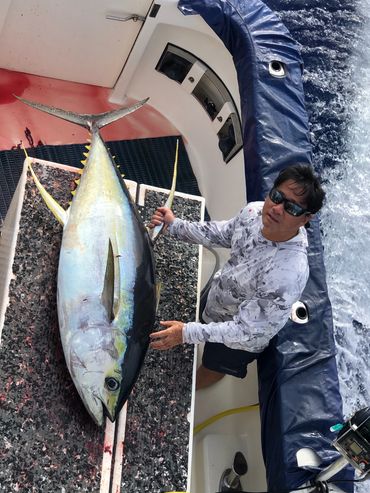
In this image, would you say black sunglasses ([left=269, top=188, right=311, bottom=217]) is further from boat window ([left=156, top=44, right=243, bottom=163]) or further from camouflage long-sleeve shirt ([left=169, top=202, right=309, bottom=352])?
boat window ([left=156, top=44, right=243, bottom=163])

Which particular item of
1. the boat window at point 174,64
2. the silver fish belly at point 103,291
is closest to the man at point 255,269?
the silver fish belly at point 103,291

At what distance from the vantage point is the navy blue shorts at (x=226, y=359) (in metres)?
2.45

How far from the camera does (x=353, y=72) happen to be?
15.8ft

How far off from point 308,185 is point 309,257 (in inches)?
30.6

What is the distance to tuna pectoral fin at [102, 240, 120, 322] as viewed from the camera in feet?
6.78

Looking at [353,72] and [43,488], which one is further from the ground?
[353,72]

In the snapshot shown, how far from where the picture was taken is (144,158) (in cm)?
372

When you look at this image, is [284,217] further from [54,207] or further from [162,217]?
[54,207]

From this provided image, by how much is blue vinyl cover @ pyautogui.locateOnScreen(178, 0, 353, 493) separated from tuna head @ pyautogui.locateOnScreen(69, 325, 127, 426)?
2.12 feet

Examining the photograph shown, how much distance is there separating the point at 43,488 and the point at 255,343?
910 millimetres

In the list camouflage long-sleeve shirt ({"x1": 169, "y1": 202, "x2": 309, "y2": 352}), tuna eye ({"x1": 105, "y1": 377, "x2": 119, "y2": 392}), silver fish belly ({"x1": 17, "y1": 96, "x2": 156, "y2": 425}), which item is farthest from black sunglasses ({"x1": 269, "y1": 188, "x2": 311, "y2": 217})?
tuna eye ({"x1": 105, "y1": 377, "x2": 119, "y2": 392})

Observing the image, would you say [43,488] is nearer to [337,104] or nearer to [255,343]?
A: [255,343]

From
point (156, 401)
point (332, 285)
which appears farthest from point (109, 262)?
point (332, 285)

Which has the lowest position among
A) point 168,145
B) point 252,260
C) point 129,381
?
point 168,145
